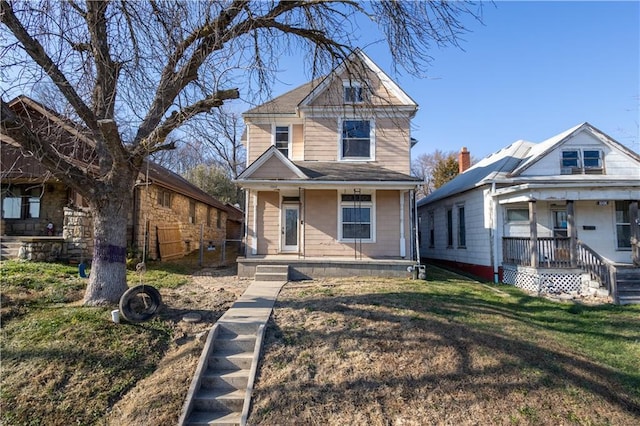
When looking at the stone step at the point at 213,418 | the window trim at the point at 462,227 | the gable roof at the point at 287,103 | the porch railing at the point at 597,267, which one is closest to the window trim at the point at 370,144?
the gable roof at the point at 287,103

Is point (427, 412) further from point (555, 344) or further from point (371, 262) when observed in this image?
point (371, 262)

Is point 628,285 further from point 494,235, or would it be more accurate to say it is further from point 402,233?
point 402,233

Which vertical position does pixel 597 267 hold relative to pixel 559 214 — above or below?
below

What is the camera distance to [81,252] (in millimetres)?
10938

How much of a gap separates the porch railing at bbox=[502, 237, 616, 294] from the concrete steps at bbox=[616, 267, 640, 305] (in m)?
0.37

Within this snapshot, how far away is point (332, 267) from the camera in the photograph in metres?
11.2

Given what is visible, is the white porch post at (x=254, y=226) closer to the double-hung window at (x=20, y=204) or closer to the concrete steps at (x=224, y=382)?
the concrete steps at (x=224, y=382)

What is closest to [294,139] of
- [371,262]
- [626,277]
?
[371,262]

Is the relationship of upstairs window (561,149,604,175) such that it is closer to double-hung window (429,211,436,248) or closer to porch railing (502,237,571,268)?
porch railing (502,237,571,268)

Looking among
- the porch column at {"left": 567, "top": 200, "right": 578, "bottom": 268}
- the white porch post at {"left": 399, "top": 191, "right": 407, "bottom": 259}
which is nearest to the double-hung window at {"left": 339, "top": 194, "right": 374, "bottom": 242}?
the white porch post at {"left": 399, "top": 191, "right": 407, "bottom": 259}

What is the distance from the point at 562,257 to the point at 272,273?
8.97 m

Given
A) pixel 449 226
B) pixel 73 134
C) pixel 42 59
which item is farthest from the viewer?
pixel 449 226

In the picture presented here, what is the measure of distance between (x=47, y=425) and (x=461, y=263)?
14198mm

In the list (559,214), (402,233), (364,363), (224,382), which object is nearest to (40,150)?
(224,382)
